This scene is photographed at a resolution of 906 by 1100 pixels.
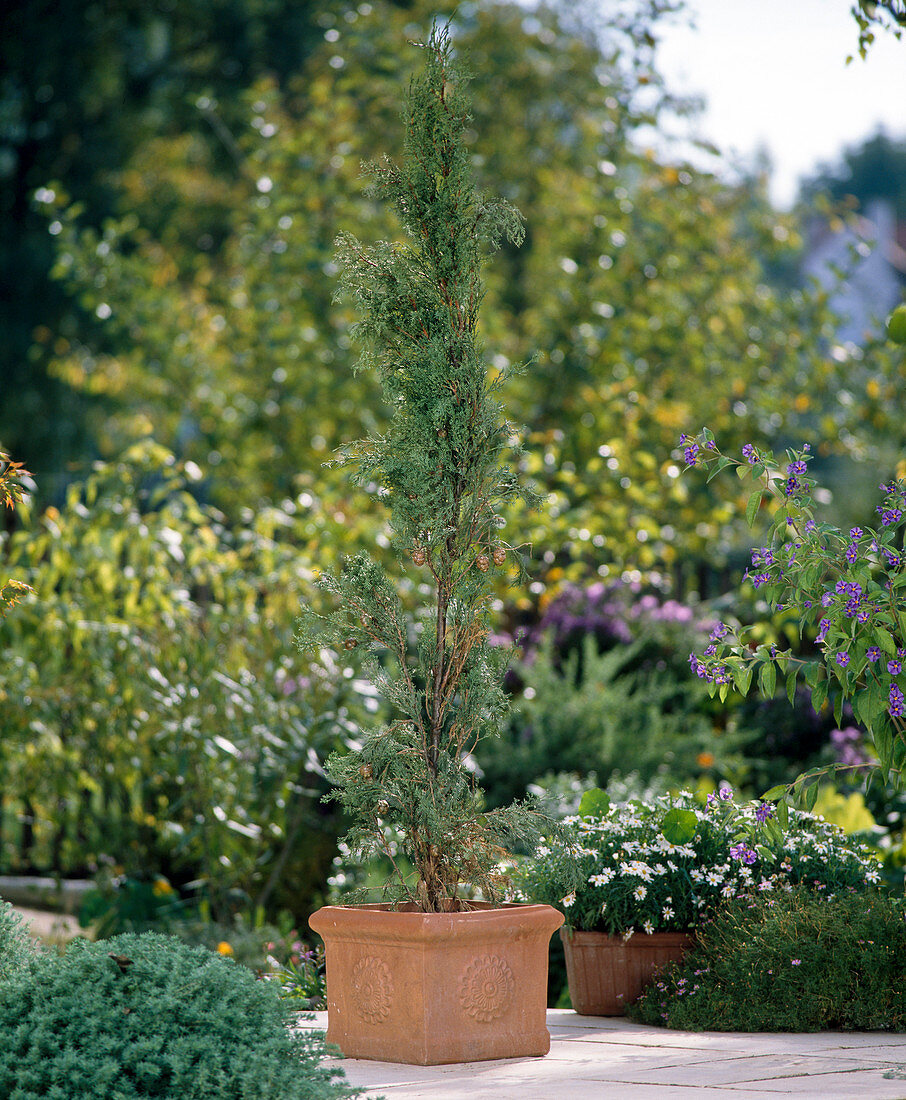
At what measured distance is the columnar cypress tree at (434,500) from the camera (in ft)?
11.8

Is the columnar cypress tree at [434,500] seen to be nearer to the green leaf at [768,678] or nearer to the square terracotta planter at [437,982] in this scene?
the square terracotta planter at [437,982]

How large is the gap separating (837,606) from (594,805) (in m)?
1.46

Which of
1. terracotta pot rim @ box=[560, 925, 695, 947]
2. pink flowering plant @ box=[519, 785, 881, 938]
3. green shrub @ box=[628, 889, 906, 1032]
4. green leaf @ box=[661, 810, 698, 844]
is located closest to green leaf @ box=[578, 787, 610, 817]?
pink flowering plant @ box=[519, 785, 881, 938]

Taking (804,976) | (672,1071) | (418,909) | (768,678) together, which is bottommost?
(672,1071)

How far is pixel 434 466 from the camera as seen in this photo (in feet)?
11.8

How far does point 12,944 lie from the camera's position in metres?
3.26

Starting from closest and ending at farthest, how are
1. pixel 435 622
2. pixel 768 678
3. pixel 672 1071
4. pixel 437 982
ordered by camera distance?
pixel 672 1071, pixel 437 982, pixel 768 678, pixel 435 622

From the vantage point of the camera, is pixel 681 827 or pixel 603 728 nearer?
pixel 681 827

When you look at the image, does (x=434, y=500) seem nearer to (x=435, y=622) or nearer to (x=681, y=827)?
(x=435, y=622)

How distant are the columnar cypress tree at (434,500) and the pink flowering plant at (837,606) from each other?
0.65m

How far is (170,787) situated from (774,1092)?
4237 millimetres

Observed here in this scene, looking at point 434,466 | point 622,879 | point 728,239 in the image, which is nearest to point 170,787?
point 622,879

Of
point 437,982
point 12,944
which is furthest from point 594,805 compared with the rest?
point 12,944

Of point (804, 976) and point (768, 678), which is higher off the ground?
point (768, 678)
